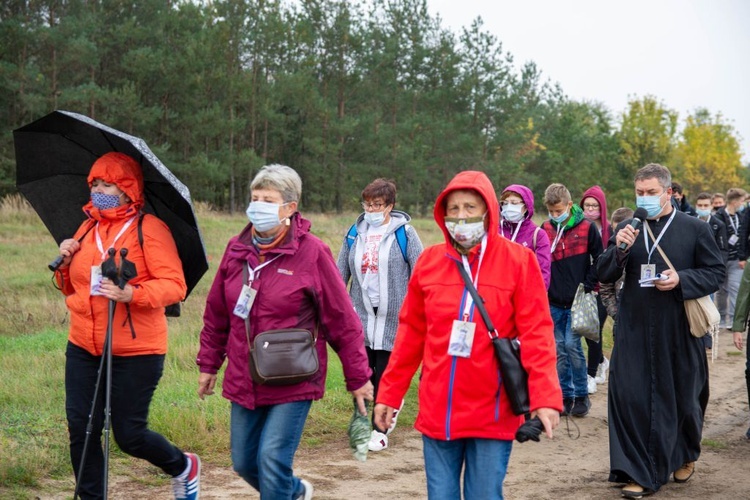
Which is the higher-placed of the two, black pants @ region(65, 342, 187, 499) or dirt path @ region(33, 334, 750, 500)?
black pants @ region(65, 342, 187, 499)

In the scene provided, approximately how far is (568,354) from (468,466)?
510cm

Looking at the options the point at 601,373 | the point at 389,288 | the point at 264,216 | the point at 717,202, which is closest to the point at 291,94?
the point at 717,202

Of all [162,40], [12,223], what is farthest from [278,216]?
[162,40]

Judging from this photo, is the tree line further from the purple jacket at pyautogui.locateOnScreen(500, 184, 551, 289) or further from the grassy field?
the purple jacket at pyautogui.locateOnScreen(500, 184, 551, 289)

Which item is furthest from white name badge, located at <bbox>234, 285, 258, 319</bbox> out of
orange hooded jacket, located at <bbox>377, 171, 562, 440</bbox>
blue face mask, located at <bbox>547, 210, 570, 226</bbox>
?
blue face mask, located at <bbox>547, 210, 570, 226</bbox>

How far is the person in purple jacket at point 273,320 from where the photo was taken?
174 inches

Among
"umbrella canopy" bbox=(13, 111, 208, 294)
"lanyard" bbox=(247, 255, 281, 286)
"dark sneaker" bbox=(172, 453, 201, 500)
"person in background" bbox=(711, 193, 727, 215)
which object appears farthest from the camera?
"person in background" bbox=(711, 193, 727, 215)

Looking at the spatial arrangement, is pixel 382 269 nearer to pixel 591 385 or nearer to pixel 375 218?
pixel 375 218

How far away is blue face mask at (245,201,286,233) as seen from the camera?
453 cm

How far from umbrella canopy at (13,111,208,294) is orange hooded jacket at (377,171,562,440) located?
1.56 metres

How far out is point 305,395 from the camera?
446cm

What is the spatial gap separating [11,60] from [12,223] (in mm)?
8470

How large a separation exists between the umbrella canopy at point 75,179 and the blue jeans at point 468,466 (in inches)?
72.6

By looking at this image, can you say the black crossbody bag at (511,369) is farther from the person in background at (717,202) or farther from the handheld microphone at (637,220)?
the person in background at (717,202)
